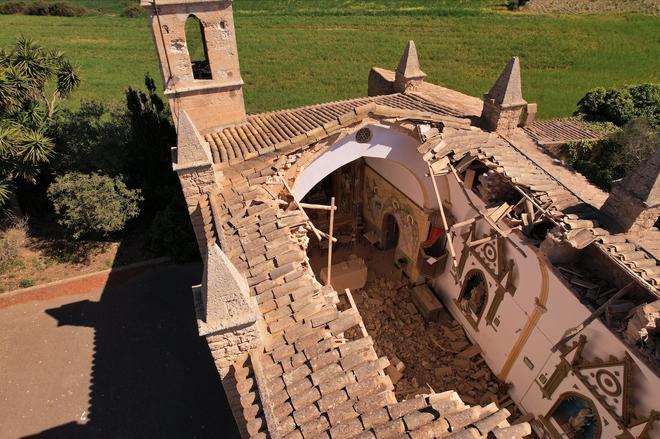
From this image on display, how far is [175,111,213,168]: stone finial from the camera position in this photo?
9.78 metres

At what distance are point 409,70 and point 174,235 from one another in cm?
1200

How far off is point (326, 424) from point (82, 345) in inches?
485

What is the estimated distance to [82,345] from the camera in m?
14.4

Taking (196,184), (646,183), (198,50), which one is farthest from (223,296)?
(198,50)

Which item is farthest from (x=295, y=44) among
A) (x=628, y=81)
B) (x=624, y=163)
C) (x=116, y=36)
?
(x=624, y=163)

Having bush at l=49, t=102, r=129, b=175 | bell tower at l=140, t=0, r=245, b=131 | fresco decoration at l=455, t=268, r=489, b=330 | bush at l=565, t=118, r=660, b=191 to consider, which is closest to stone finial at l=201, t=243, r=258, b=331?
bell tower at l=140, t=0, r=245, b=131

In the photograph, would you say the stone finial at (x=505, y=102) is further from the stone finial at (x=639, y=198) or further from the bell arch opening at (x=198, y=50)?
the bell arch opening at (x=198, y=50)

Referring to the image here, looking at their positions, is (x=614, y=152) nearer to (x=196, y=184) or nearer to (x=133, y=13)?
(x=196, y=184)

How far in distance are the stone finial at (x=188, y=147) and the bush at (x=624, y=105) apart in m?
23.8

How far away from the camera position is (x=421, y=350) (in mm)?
14219

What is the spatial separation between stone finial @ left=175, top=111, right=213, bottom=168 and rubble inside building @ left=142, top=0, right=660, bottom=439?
0.05 meters

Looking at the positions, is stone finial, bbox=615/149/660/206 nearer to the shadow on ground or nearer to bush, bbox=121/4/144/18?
the shadow on ground

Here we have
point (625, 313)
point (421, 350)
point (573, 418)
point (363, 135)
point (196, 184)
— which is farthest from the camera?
point (421, 350)

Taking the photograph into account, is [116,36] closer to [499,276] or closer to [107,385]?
[107,385]
